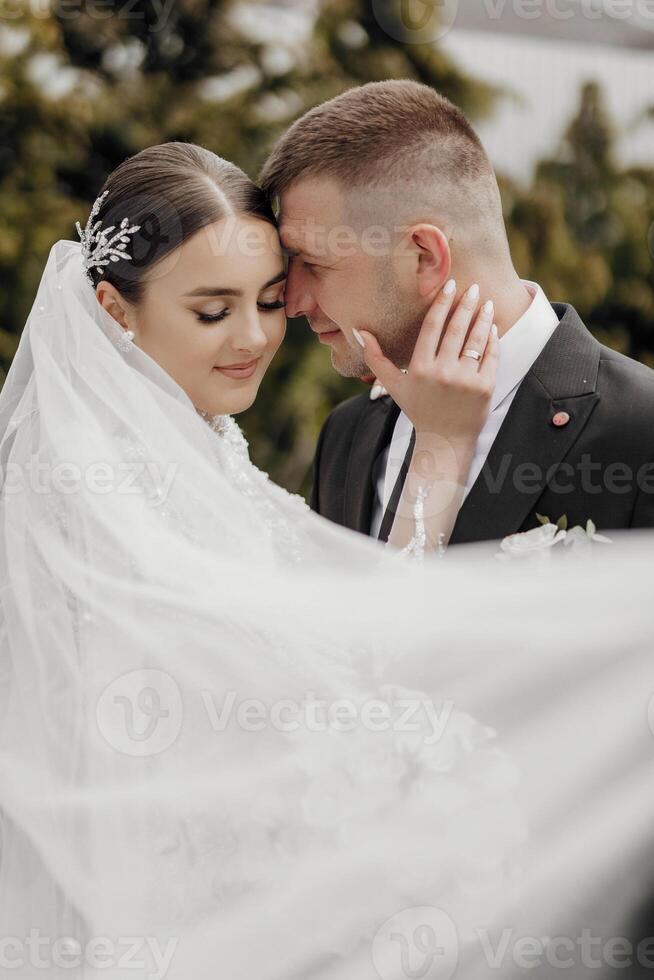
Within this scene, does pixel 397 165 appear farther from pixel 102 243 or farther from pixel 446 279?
pixel 102 243

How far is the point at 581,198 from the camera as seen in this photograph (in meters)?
6.87

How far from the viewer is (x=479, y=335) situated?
271 centimetres

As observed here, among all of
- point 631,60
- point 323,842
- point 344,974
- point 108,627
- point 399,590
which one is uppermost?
point 631,60

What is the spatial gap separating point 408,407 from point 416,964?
4.39 feet

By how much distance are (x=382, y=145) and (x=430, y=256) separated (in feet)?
1.08

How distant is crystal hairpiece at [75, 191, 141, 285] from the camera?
259 centimetres

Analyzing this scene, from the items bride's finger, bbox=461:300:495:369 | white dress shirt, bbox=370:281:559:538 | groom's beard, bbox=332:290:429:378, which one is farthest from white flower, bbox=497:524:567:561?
groom's beard, bbox=332:290:429:378

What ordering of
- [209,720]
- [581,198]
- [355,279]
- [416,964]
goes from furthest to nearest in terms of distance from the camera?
1. [581,198]
2. [355,279]
3. [209,720]
4. [416,964]

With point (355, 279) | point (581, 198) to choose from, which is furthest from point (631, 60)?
point (355, 279)

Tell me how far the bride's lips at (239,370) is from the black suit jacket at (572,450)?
0.65 m

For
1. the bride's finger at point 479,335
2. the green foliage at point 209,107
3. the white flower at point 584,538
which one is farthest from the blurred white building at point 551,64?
the white flower at point 584,538

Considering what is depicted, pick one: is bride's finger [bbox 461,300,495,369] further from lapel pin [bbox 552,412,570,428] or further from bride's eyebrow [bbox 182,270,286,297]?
bride's eyebrow [bbox 182,270,286,297]

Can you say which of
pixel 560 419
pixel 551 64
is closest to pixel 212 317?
pixel 560 419

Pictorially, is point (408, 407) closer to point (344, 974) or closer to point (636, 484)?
point (636, 484)
